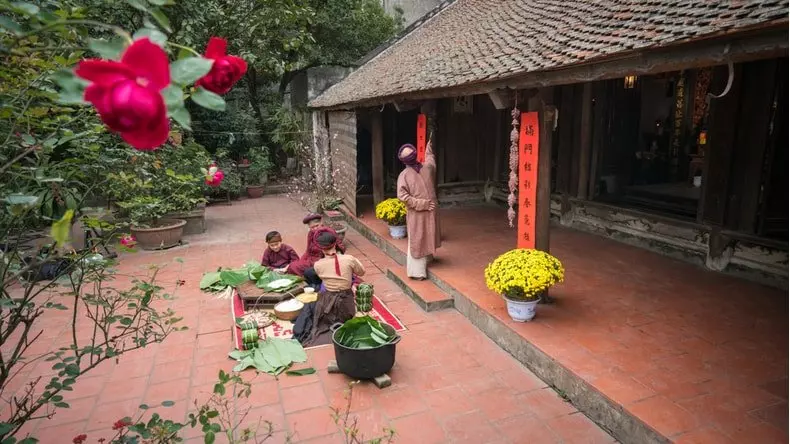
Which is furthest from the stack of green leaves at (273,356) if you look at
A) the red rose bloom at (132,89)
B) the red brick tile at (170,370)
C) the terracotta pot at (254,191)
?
the terracotta pot at (254,191)

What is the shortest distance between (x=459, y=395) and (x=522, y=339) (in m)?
0.86

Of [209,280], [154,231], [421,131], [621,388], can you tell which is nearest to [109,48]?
[621,388]

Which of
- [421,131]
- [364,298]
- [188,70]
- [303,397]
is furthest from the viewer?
[421,131]

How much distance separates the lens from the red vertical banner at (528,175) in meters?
4.91

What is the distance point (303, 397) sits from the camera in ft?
13.6

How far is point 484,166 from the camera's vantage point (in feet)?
37.1

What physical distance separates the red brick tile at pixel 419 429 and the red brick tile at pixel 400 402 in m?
0.08

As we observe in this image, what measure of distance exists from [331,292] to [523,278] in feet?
6.50

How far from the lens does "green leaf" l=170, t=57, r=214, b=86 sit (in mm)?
1069

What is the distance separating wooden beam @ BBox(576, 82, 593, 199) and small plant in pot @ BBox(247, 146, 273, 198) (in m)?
10.4

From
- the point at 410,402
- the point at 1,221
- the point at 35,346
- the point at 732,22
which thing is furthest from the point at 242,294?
the point at 732,22

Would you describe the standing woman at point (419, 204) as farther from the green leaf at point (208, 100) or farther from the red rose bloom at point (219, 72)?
the green leaf at point (208, 100)

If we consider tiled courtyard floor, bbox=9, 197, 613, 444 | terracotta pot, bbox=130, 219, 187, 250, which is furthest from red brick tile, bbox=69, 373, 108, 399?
terracotta pot, bbox=130, 219, 187, 250

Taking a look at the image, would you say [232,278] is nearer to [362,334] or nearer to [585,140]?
[362,334]
